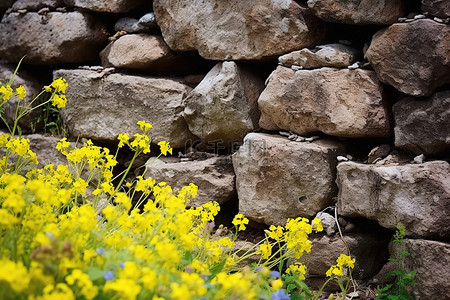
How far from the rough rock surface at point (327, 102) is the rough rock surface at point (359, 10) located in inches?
11.2

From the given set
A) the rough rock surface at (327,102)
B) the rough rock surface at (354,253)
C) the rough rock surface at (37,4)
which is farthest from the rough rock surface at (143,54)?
the rough rock surface at (354,253)

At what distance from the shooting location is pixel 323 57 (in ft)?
9.57

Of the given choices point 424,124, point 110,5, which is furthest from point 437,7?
point 110,5

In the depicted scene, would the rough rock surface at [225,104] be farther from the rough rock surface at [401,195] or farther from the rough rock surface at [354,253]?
the rough rock surface at [354,253]

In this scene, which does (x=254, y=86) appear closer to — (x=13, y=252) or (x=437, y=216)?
(x=437, y=216)

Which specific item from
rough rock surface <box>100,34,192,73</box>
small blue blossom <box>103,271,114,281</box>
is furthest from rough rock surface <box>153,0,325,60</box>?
small blue blossom <box>103,271,114,281</box>

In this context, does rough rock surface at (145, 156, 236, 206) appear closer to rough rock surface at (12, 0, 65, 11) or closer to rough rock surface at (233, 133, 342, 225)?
rough rock surface at (233, 133, 342, 225)

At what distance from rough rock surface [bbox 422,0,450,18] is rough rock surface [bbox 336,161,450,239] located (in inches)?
29.4

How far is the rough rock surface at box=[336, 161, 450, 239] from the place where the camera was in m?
2.52

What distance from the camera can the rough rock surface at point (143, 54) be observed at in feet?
11.7

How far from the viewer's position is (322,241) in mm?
2906

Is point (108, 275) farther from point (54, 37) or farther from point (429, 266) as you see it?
point (54, 37)

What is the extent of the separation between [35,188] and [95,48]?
108 inches

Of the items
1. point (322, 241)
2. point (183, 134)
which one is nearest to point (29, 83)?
point (183, 134)
